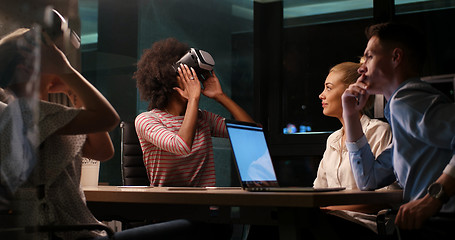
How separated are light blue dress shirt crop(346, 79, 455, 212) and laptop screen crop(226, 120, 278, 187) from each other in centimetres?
48

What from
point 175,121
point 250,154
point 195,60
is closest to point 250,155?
point 250,154

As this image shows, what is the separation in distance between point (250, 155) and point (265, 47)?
2.42 metres

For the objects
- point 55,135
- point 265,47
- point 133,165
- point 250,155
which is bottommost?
point 133,165

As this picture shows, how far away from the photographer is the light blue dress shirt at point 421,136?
5.18 ft

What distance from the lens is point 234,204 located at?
147 cm

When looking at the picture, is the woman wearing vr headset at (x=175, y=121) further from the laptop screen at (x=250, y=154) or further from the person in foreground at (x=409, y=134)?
the person in foreground at (x=409, y=134)

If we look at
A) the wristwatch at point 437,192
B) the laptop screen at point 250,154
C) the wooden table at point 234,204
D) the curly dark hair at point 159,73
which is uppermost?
the curly dark hair at point 159,73

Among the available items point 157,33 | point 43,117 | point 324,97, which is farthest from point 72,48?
point 157,33

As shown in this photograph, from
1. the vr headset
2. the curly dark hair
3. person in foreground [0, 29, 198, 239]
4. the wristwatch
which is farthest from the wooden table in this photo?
the vr headset

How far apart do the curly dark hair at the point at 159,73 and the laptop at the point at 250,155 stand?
70 cm

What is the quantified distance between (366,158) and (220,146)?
2267 millimetres

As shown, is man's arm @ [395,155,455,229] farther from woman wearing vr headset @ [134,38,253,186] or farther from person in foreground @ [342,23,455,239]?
woman wearing vr headset @ [134,38,253,186]

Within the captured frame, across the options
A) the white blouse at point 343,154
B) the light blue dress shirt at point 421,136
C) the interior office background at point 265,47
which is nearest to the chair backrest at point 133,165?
the interior office background at point 265,47

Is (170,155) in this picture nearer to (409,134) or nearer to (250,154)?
(250,154)
